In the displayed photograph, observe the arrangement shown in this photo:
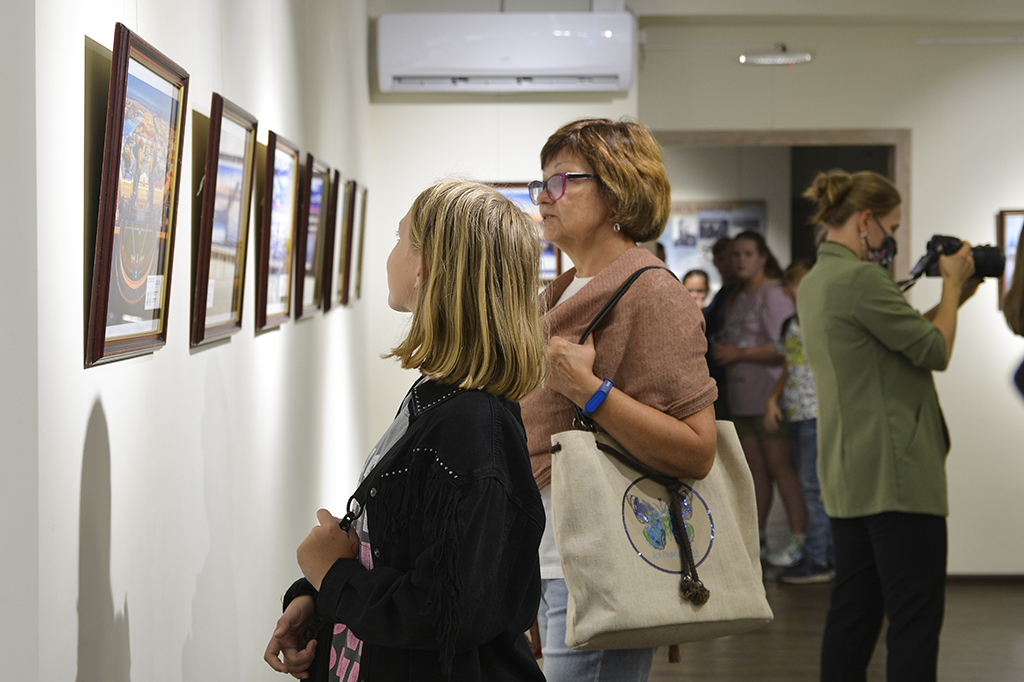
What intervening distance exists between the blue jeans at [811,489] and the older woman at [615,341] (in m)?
3.92

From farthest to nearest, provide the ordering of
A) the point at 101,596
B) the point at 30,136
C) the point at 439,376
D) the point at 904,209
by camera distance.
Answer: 1. the point at 904,209
2. the point at 101,596
3. the point at 439,376
4. the point at 30,136

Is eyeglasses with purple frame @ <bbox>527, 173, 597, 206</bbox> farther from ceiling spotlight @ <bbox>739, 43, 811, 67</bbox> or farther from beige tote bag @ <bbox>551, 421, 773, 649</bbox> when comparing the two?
ceiling spotlight @ <bbox>739, 43, 811, 67</bbox>

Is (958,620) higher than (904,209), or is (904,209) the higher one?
(904,209)

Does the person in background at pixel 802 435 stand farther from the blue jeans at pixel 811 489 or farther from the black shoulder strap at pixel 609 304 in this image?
the black shoulder strap at pixel 609 304

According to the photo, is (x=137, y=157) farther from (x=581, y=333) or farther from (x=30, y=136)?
(x=581, y=333)

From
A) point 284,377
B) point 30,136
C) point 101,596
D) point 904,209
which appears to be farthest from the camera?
point 904,209

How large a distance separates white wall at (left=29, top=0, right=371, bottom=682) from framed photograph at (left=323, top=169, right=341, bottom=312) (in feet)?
0.61

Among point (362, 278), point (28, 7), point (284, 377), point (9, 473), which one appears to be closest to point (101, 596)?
point (9, 473)

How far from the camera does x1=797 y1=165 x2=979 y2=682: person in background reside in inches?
102

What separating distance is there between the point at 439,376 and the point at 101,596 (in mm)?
578

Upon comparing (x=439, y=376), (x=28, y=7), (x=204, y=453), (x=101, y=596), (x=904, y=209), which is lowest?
(x=101, y=596)

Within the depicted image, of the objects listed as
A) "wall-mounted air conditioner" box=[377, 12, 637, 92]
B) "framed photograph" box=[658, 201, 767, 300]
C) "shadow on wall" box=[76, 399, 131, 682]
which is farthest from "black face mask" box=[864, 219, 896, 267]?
"framed photograph" box=[658, 201, 767, 300]

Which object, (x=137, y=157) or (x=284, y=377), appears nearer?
(x=137, y=157)

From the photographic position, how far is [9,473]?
3.43 ft
